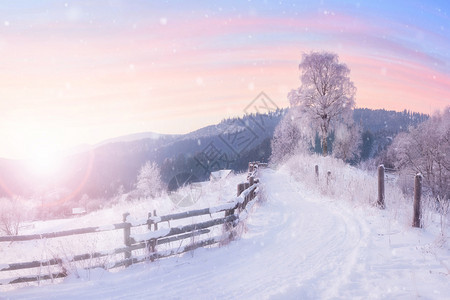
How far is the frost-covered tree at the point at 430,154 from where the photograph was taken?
24.9m

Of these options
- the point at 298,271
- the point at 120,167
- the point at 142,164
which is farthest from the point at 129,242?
the point at 120,167

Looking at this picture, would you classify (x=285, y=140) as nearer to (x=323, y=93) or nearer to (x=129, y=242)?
(x=323, y=93)

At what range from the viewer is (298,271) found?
4824mm

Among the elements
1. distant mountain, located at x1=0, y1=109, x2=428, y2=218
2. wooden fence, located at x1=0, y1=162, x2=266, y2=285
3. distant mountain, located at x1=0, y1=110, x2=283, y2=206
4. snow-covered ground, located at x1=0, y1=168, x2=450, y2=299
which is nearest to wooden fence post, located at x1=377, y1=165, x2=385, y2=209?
snow-covered ground, located at x1=0, y1=168, x2=450, y2=299

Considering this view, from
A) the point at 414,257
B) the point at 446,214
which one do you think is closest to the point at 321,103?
the point at 446,214

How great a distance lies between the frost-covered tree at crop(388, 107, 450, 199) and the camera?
24922 millimetres

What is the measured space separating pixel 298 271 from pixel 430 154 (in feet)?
96.5

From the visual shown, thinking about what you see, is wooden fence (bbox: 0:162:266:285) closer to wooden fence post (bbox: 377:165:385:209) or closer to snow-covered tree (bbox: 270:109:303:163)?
wooden fence post (bbox: 377:165:385:209)

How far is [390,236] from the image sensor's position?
6.21 m

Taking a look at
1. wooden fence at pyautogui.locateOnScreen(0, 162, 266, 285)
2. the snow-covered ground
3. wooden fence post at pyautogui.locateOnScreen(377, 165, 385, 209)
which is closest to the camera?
the snow-covered ground

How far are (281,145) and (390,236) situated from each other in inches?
1671

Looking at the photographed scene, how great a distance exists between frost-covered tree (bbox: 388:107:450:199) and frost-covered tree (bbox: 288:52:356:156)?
327 inches

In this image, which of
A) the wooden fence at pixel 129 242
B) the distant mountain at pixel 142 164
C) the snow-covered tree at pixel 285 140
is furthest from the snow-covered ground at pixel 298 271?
the distant mountain at pixel 142 164

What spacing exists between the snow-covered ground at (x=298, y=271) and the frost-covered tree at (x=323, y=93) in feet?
67.1
